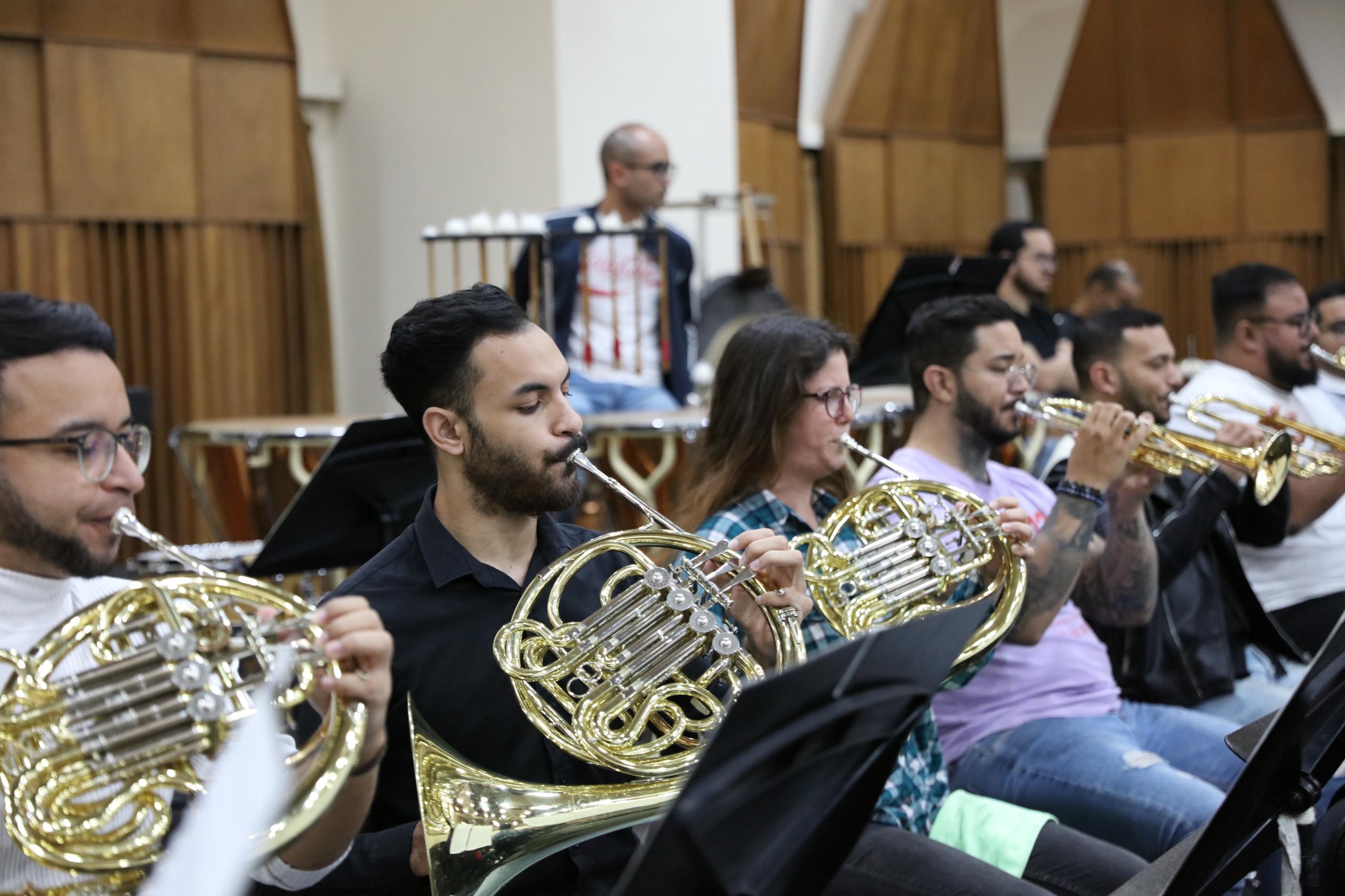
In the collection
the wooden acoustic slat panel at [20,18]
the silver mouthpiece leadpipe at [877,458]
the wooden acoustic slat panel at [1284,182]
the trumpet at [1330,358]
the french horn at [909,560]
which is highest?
the wooden acoustic slat panel at [20,18]

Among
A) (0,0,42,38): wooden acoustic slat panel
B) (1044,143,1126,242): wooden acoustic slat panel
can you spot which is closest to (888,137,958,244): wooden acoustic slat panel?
(1044,143,1126,242): wooden acoustic slat panel

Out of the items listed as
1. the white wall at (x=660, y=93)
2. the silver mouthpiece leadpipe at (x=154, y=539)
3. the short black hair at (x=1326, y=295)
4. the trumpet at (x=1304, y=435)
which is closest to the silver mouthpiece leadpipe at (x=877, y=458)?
the silver mouthpiece leadpipe at (x=154, y=539)

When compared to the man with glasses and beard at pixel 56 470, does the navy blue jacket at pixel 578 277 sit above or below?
above

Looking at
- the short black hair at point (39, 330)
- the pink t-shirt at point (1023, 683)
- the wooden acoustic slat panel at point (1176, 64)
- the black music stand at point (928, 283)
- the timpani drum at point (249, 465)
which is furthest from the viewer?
the wooden acoustic slat panel at point (1176, 64)

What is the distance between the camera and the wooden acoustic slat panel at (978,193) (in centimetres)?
1005

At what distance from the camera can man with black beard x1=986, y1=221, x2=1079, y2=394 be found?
5.56 m

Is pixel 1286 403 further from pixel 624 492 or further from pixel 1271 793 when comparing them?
pixel 624 492

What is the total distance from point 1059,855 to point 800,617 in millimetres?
698

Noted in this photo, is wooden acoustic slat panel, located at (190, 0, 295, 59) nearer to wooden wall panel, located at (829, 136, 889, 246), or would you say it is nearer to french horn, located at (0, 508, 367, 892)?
wooden wall panel, located at (829, 136, 889, 246)

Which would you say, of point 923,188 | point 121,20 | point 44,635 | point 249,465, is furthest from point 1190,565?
point 923,188

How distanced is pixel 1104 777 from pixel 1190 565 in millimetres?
1008

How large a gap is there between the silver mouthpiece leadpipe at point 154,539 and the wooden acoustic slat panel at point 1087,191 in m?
9.60

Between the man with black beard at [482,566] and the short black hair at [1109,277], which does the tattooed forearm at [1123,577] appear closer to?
the man with black beard at [482,566]

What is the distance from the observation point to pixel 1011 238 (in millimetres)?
6754
